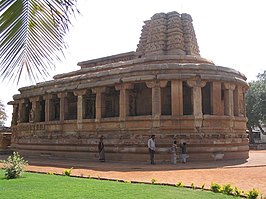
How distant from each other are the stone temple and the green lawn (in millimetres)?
7833

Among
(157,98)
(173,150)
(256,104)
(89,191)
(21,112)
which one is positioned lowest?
(89,191)

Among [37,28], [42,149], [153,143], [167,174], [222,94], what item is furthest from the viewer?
[42,149]

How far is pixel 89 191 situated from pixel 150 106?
38.4ft

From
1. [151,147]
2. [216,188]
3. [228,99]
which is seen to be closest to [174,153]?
[151,147]

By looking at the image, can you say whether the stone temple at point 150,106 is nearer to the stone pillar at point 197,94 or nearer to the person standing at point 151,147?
the stone pillar at point 197,94

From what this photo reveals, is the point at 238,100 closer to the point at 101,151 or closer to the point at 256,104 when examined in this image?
the point at 101,151

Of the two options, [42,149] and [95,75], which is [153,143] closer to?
[95,75]

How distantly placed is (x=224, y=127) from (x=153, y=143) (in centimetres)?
415

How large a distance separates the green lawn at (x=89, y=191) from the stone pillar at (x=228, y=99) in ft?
33.7

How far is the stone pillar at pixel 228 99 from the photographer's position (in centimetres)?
1861

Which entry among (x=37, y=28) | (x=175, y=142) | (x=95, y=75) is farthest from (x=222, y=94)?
(x=37, y=28)

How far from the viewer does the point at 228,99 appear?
61.3 feet

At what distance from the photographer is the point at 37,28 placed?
145 inches

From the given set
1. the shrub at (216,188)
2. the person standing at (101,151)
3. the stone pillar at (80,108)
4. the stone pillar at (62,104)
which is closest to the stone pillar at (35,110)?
the stone pillar at (62,104)
